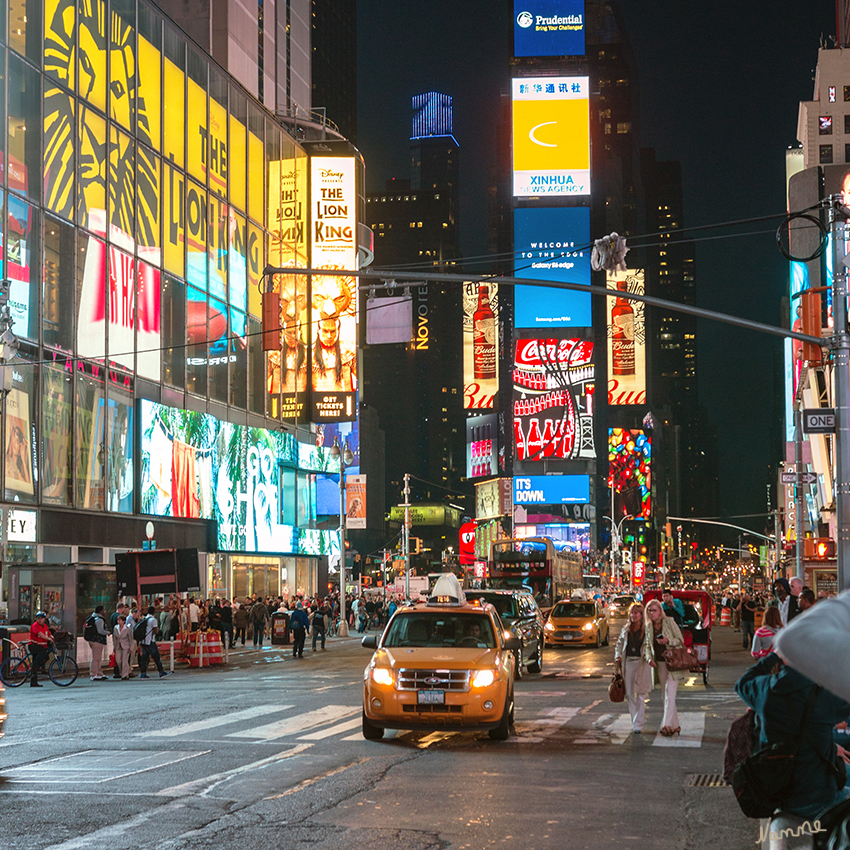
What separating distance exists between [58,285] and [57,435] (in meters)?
4.76

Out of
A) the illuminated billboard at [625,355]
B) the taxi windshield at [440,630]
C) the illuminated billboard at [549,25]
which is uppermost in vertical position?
the illuminated billboard at [549,25]

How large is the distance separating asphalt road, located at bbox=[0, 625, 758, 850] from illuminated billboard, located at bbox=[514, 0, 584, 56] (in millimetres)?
121606

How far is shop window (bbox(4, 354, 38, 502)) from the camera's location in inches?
1326

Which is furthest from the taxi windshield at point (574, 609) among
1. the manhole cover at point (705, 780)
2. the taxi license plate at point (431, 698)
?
the manhole cover at point (705, 780)

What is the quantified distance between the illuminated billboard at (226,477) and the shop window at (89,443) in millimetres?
2911

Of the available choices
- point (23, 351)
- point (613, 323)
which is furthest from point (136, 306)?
point (613, 323)

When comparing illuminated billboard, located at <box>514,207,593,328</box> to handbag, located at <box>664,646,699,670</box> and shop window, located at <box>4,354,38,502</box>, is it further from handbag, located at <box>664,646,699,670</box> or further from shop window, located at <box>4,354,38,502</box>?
handbag, located at <box>664,646,699,670</box>

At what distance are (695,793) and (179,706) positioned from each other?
10527mm

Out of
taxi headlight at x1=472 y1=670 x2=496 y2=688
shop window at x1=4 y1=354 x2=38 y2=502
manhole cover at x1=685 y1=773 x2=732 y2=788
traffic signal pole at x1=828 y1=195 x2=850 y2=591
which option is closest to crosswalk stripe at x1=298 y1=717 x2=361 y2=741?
taxi headlight at x1=472 y1=670 x2=496 y2=688

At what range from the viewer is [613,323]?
143 metres

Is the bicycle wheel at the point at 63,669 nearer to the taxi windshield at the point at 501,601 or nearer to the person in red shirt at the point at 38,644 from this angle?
the person in red shirt at the point at 38,644

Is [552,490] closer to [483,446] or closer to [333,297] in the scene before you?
[483,446]

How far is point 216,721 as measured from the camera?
54.1 feet

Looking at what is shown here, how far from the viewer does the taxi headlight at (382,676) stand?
14188mm
